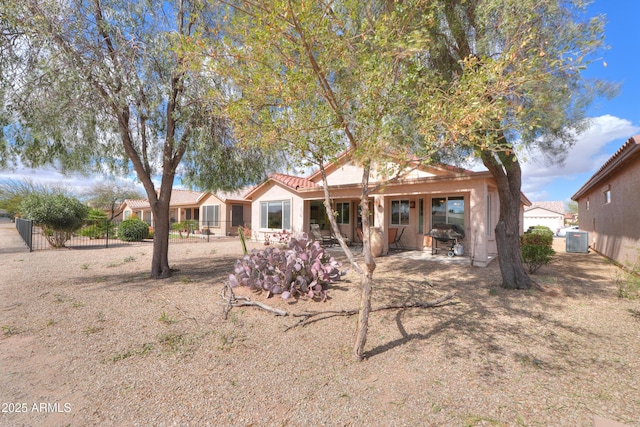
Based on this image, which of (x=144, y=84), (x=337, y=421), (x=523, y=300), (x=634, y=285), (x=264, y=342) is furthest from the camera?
(x=144, y=84)

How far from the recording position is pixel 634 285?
197 inches

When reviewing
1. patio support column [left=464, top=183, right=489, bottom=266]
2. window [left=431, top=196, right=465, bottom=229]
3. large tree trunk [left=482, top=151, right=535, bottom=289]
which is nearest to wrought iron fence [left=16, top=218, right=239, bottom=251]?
window [left=431, top=196, right=465, bottom=229]

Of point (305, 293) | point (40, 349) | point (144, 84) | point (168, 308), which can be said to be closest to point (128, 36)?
point (144, 84)

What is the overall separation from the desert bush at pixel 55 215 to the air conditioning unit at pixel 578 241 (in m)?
24.3

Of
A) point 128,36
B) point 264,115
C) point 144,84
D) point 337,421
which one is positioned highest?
point 128,36

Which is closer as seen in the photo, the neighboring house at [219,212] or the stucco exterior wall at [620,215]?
the stucco exterior wall at [620,215]

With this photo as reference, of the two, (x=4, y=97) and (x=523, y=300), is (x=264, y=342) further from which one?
(x=4, y=97)

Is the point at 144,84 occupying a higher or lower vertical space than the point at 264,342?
higher

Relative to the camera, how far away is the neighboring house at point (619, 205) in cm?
841

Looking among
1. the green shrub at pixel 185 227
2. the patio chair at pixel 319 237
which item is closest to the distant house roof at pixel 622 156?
the patio chair at pixel 319 237

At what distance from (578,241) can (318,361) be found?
16.3 m

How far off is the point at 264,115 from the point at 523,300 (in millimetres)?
5913

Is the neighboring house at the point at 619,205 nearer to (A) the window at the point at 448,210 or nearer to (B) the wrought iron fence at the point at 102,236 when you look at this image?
(A) the window at the point at 448,210

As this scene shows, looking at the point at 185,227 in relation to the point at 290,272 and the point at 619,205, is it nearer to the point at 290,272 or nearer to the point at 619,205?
the point at 290,272
